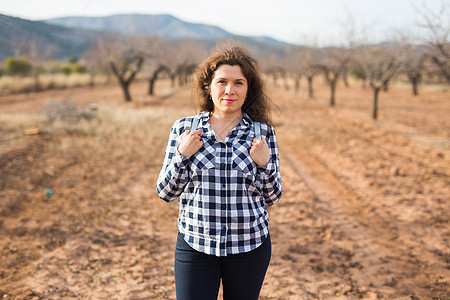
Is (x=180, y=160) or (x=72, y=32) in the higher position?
(x=72, y=32)

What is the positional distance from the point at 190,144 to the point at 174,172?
0.15m

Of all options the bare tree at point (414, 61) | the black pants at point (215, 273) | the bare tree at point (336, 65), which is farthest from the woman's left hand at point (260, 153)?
the bare tree at point (336, 65)

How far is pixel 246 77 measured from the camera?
159 cm

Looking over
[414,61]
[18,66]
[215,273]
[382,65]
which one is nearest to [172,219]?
[215,273]

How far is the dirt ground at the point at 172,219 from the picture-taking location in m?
3.10

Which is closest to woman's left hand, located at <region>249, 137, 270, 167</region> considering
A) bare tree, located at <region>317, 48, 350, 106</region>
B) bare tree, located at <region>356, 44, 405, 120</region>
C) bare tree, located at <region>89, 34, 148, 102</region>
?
bare tree, located at <region>356, 44, 405, 120</region>

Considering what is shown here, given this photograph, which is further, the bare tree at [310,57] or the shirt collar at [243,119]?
the bare tree at [310,57]

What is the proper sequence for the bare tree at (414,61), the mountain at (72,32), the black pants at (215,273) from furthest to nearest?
the bare tree at (414,61), the mountain at (72,32), the black pants at (215,273)

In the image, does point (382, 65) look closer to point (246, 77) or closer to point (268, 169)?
point (246, 77)

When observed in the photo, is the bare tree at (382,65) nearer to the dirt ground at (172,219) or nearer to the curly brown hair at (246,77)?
the dirt ground at (172,219)

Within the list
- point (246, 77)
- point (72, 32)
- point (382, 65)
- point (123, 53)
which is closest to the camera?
point (246, 77)

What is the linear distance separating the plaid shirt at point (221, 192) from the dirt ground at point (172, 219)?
70cm

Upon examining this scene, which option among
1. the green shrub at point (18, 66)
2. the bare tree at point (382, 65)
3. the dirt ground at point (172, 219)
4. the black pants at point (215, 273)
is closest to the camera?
the black pants at point (215, 273)

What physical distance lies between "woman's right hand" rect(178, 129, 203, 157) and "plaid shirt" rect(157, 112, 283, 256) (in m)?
0.03
